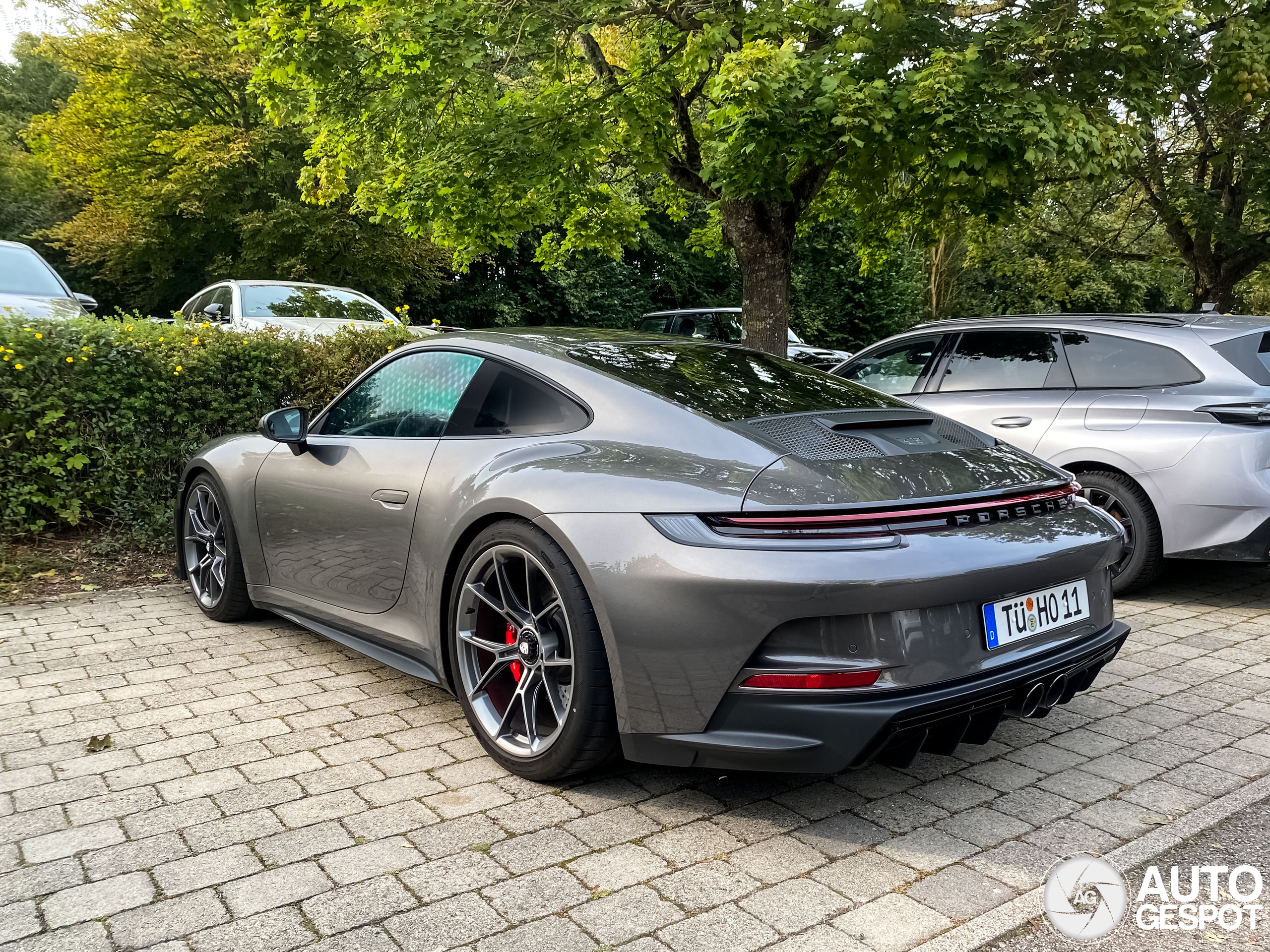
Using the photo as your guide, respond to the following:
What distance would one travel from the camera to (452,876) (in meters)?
2.63

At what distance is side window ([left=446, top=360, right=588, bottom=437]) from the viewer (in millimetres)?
3365

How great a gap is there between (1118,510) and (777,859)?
391 cm

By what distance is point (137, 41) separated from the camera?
17781 millimetres

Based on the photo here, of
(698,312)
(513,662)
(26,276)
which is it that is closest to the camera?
(513,662)

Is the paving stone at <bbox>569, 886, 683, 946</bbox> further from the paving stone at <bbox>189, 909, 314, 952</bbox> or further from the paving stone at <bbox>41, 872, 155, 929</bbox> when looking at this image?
the paving stone at <bbox>41, 872, 155, 929</bbox>

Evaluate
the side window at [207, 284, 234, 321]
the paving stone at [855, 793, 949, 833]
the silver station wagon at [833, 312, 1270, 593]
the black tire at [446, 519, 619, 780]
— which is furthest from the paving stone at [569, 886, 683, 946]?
the side window at [207, 284, 234, 321]

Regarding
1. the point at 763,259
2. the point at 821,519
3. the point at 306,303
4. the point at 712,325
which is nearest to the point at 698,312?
the point at 712,325

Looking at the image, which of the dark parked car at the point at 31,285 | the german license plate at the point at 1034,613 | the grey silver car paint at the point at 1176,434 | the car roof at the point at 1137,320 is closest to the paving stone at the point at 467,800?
the german license plate at the point at 1034,613

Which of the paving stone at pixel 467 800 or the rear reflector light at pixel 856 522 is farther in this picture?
the paving stone at pixel 467 800

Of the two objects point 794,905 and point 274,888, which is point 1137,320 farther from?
point 274,888

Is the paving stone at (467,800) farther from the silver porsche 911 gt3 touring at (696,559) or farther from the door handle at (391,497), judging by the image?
the door handle at (391,497)

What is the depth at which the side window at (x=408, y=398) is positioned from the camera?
3.78 metres

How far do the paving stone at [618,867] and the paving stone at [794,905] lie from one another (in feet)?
0.92

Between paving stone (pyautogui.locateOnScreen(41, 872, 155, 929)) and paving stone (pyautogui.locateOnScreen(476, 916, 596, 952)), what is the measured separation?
901 millimetres
